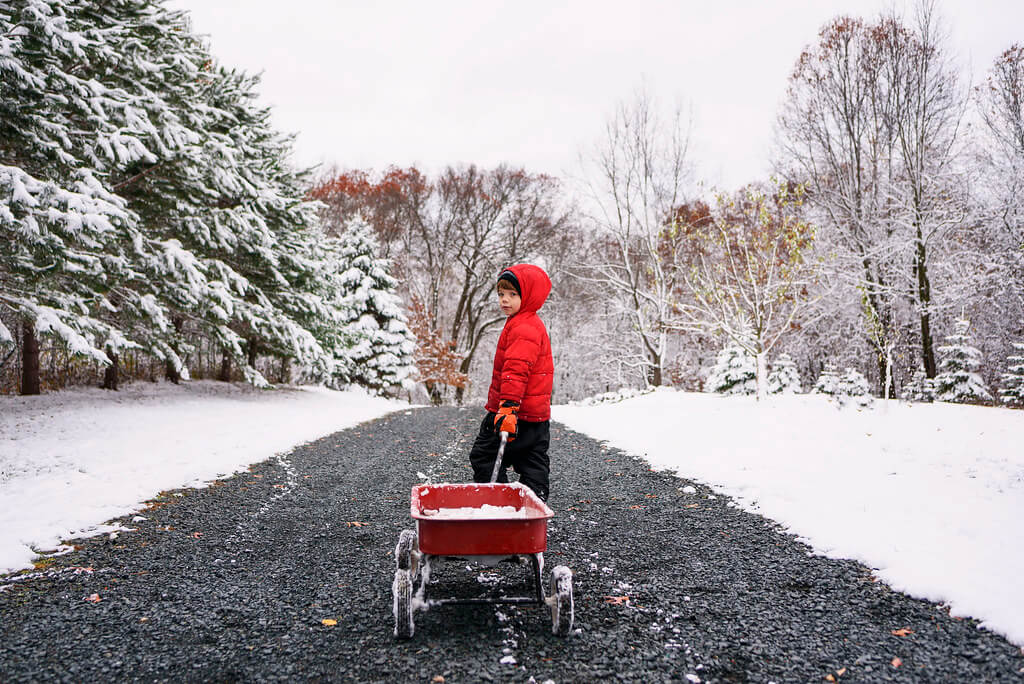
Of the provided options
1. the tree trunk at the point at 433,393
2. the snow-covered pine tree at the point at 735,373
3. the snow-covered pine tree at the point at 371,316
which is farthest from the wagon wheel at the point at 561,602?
the tree trunk at the point at 433,393

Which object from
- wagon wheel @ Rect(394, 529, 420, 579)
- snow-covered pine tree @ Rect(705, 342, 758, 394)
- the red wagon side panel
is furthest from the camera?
snow-covered pine tree @ Rect(705, 342, 758, 394)

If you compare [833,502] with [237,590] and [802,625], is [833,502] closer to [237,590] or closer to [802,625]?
[802,625]

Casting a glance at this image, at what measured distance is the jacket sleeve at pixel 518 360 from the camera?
153 inches

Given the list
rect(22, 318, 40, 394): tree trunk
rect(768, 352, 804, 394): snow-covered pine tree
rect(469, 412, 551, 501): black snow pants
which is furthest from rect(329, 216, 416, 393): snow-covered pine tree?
rect(469, 412, 551, 501): black snow pants

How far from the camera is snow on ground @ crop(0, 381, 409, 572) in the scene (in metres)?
5.04

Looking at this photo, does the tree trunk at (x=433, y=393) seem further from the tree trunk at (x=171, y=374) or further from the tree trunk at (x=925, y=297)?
the tree trunk at (x=925, y=297)

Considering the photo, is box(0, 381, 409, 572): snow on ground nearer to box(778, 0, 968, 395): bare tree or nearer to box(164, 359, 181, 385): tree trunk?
box(164, 359, 181, 385): tree trunk

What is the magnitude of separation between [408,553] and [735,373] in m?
23.1

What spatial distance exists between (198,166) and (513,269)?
1029 cm

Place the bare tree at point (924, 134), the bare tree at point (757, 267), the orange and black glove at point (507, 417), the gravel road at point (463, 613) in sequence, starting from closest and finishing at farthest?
the gravel road at point (463, 613) < the orange and black glove at point (507, 417) < the bare tree at point (757, 267) < the bare tree at point (924, 134)

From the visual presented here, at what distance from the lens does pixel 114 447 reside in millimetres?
7898

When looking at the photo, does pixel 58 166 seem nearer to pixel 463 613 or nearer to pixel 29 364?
pixel 29 364

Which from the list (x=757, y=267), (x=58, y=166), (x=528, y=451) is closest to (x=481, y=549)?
(x=528, y=451)

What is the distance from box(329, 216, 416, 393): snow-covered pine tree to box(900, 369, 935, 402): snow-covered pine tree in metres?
19.0
